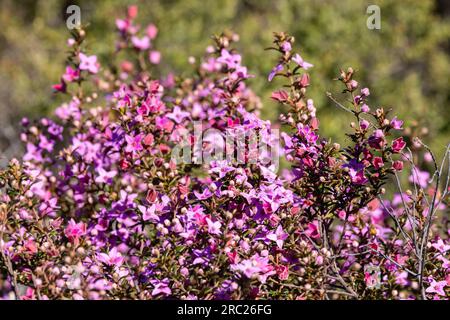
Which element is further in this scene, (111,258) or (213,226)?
(111,258)

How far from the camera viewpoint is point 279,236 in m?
2.57

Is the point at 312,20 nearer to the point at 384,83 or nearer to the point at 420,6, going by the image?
the point at 384,83

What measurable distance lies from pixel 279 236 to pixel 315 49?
4632 millimetres

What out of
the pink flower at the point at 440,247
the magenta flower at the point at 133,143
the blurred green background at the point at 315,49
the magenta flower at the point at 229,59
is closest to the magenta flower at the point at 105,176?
the magenta flower at the point at 133,143

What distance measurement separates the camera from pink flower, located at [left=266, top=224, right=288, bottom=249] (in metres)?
2.53

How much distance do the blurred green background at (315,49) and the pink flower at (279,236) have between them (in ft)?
10.4

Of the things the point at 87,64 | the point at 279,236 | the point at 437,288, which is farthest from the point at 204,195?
the point at 87,64

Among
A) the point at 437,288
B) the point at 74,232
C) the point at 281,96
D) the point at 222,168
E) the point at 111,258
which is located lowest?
the point at 437,288

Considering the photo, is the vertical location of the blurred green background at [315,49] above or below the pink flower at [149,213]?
above

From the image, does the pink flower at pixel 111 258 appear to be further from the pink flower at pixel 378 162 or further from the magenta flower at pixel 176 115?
the pink flower at pixel 378 162

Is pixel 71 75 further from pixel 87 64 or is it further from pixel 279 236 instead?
pixel 279 236

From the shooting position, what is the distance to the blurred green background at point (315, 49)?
6496 mm
